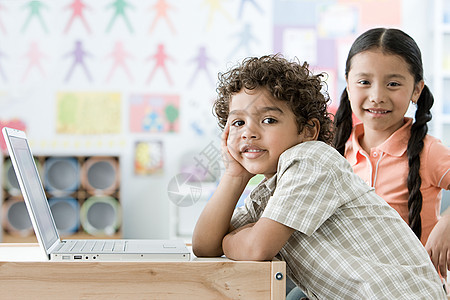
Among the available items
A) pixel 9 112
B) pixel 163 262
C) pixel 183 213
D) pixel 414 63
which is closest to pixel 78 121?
pixel 9 112

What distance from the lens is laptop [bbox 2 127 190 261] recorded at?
2.75 ft

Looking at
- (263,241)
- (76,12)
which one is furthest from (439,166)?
(76,12)

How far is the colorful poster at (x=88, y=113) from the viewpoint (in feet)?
12.5

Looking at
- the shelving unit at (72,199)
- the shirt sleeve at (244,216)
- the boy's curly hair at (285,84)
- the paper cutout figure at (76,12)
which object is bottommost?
the shelving unit at (72,199)

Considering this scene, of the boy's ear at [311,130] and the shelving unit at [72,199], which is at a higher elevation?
the boy's ear at [311,130]

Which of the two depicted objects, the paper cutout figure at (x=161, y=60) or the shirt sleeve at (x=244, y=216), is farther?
the paper cutout figure at (x=161, y=60)

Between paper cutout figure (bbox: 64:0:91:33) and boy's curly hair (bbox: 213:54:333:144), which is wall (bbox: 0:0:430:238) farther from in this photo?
boy's curly hair (bbox: 213:54:333:144)

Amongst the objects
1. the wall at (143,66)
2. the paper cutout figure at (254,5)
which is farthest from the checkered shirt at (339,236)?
the paper cutout figure at (254,5)

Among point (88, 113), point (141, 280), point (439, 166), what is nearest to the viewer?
point (141, 280)

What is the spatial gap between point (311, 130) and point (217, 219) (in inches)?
9.8

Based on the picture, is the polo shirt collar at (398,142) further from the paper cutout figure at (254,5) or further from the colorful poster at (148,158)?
the paper cutout figure at (254,5)

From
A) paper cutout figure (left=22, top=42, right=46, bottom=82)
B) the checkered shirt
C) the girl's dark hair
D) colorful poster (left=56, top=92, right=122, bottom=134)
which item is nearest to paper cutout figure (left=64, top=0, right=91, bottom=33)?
paper cutout figure (left=22, top=42, right=46, bottom=82)

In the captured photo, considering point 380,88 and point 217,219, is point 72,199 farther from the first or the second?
point 217,219

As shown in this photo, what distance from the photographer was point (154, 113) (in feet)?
12.6
